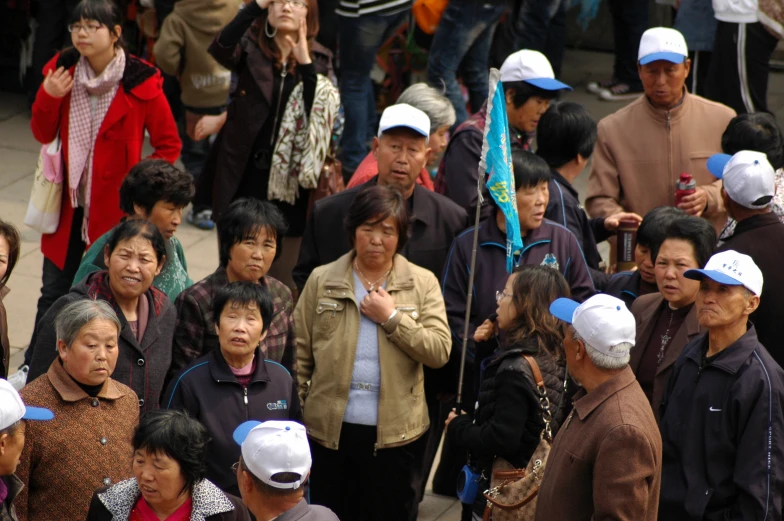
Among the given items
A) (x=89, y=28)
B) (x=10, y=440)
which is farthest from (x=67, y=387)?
(x=89, y=28)

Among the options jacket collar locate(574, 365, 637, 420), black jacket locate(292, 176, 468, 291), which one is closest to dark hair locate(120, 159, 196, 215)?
black jacket locate(292, 176, 468, 291)

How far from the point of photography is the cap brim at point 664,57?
626 centimetres

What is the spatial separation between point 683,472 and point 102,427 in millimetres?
2197

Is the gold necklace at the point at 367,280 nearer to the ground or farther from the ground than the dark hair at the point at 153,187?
nearer to the ground

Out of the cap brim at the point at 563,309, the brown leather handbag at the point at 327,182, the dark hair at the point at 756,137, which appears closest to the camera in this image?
the cap brim at the point at 563,309

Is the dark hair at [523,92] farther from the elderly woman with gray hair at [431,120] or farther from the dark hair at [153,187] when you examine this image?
the dark hair at [153,187]

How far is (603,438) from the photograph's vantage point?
3.89 m

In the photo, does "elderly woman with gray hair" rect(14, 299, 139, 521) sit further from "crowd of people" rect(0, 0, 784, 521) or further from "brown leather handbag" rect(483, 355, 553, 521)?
"brown leather handbag" rect(483, 355, 553, 521)

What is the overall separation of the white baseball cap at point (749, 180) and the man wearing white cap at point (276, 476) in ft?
8.36

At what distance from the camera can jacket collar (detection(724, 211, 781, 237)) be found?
210 inches

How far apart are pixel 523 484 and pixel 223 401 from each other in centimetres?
120

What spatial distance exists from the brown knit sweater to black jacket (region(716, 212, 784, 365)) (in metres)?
2.69

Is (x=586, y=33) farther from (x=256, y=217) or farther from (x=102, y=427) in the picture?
(x=102, y=427)

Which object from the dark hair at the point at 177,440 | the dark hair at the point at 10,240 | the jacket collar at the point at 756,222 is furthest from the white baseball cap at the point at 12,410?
the jacket collar at the point at 756,222
